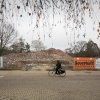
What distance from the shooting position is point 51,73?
3262 cm

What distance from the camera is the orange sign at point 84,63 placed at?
46.8 meters

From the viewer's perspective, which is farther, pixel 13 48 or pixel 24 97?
pixel 13 48

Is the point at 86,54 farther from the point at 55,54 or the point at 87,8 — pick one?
the point at 87,8

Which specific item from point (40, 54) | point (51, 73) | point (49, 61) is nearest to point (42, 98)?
point (51, 73)

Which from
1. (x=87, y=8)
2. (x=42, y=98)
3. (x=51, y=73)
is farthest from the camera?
(x=51, y=73)

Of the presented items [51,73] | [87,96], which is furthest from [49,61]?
[87,96]

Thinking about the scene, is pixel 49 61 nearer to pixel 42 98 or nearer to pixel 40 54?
pixel 40 54

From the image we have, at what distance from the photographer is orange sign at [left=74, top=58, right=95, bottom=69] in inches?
1841

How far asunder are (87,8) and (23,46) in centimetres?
8761

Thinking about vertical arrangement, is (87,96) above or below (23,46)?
below

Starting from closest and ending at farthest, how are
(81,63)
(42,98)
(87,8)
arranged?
(87,8) < (42,98) < (81,63)

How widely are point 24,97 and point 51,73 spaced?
17289mm

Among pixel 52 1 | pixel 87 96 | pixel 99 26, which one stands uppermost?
pixel 52 1

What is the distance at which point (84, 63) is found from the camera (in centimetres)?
4716
